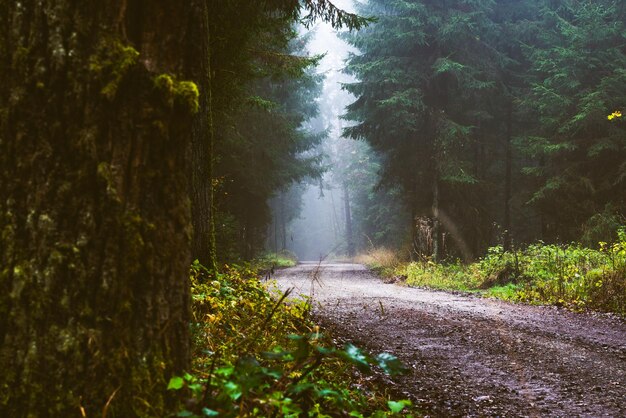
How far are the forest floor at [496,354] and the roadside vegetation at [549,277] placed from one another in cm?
81

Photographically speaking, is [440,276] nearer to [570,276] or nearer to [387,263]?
[570,276]

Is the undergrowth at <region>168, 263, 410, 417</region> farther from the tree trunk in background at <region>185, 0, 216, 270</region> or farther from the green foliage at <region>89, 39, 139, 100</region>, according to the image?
the green foliage at <region>89, 39, 139, 100</region>

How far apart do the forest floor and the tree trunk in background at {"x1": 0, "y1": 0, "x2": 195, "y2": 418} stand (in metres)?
1.51

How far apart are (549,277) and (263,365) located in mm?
8862

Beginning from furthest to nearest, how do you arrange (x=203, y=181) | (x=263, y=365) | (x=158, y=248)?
(x=203, y=181) → (x=263, y=365) → (x=158, y=248)

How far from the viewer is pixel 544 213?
18453mm

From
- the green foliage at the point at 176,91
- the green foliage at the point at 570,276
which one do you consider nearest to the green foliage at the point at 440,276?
the green foliage at the point at 570,276

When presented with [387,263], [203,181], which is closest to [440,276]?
[387,263]

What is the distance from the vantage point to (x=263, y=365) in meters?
3.25

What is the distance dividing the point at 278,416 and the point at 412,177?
737 inches

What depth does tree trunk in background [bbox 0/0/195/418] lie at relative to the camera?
1.77 m

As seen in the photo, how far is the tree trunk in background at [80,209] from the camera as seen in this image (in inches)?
69.8

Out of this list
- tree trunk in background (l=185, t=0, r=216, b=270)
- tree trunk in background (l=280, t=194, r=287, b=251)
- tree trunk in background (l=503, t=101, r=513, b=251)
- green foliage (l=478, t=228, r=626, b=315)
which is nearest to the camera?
tree trunk in background (l=185, t=0, r=216, b=270)

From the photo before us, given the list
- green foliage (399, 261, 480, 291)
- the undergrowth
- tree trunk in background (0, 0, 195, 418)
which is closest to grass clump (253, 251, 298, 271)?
green foliage (399, 261, 480, 291)
